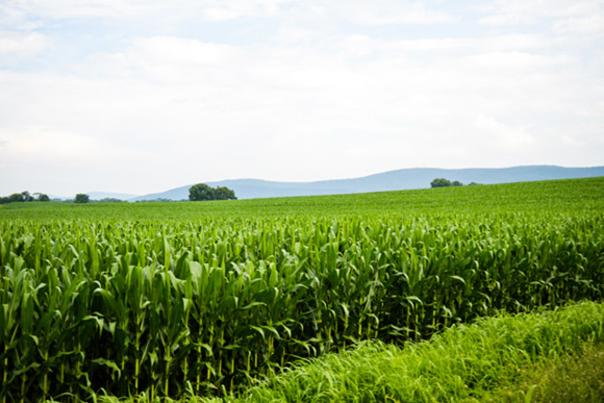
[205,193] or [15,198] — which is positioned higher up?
[205,193]

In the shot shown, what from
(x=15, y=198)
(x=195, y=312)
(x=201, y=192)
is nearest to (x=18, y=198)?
(x=15, y=198)

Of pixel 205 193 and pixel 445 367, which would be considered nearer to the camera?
pixel 445 367

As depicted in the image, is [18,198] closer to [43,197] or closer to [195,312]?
[43,197]

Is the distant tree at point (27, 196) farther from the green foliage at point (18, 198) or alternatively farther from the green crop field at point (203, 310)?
the green crop field at point (203, 310)

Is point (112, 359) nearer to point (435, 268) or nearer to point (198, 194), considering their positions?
point (435, 268)

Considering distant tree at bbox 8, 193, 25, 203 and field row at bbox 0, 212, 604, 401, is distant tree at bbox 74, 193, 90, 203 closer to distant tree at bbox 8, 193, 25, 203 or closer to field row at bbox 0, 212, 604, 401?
distant tree at bbox 8, 193, 25, 203

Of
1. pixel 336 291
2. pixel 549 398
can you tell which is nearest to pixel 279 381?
pixel 336 291

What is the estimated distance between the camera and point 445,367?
4836 mm

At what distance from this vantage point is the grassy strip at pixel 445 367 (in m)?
4.27

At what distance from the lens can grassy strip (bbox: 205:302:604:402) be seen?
4270 mm

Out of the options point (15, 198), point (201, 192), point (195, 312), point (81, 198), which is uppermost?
point (201, 192)

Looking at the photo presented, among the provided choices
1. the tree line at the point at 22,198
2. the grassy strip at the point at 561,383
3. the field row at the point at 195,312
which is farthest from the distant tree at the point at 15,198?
the grassy strip at the point at 561,383

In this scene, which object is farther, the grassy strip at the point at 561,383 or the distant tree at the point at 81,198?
the distant tree at the point at 81,198

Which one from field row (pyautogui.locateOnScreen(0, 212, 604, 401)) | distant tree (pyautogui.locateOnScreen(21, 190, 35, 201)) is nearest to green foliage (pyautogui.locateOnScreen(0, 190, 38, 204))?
distant tree (pyautogui.locateOnScreen(21, 190, 35, 201))
